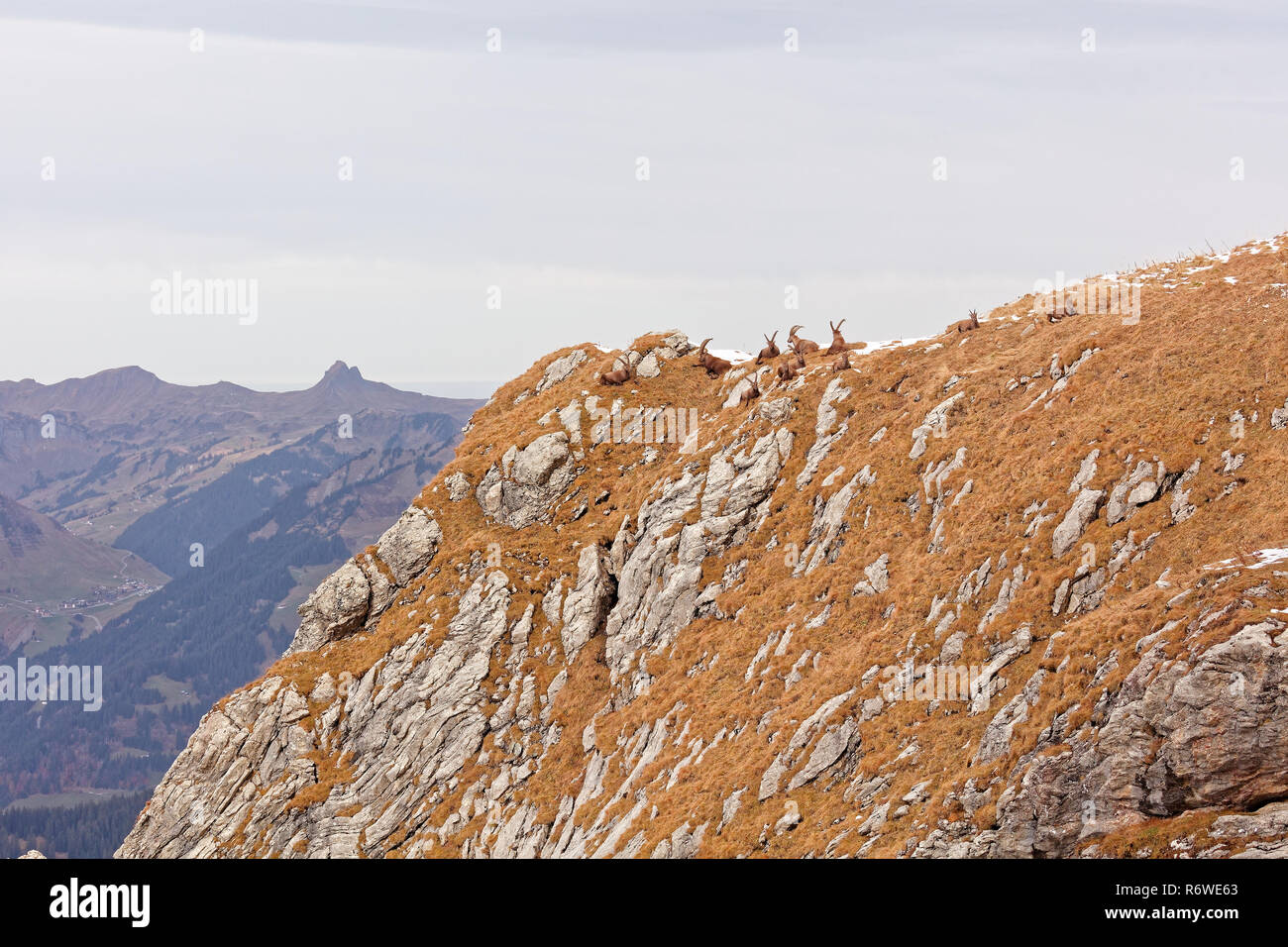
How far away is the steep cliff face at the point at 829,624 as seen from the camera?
2548 centimetres

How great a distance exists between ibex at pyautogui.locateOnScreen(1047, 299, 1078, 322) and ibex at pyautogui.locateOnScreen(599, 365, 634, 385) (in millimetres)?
28249

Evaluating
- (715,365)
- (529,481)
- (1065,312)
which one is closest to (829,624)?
(1065,312)

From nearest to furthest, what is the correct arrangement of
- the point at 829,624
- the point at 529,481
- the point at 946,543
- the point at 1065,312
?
the point at 946,543, the point at 829,624, the point at 1065,312, the point at 529,481

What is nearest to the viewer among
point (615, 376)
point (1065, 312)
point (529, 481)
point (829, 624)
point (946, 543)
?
point (946, 543)

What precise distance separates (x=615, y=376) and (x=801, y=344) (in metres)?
13.3

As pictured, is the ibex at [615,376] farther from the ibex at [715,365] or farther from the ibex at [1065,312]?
the ibex at [1065,312]

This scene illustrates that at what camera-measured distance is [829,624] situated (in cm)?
4128

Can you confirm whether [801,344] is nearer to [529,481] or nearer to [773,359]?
[773,359]

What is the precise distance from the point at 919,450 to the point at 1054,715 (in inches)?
847

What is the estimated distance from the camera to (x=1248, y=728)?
23.0 meters

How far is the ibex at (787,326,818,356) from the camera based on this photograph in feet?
211

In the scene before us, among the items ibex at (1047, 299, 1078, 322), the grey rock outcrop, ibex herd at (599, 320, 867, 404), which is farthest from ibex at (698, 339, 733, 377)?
ibex at (1047, 299, 1078, 322)

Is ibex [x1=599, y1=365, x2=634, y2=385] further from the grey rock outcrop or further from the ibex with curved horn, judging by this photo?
the grey rock outcrop
